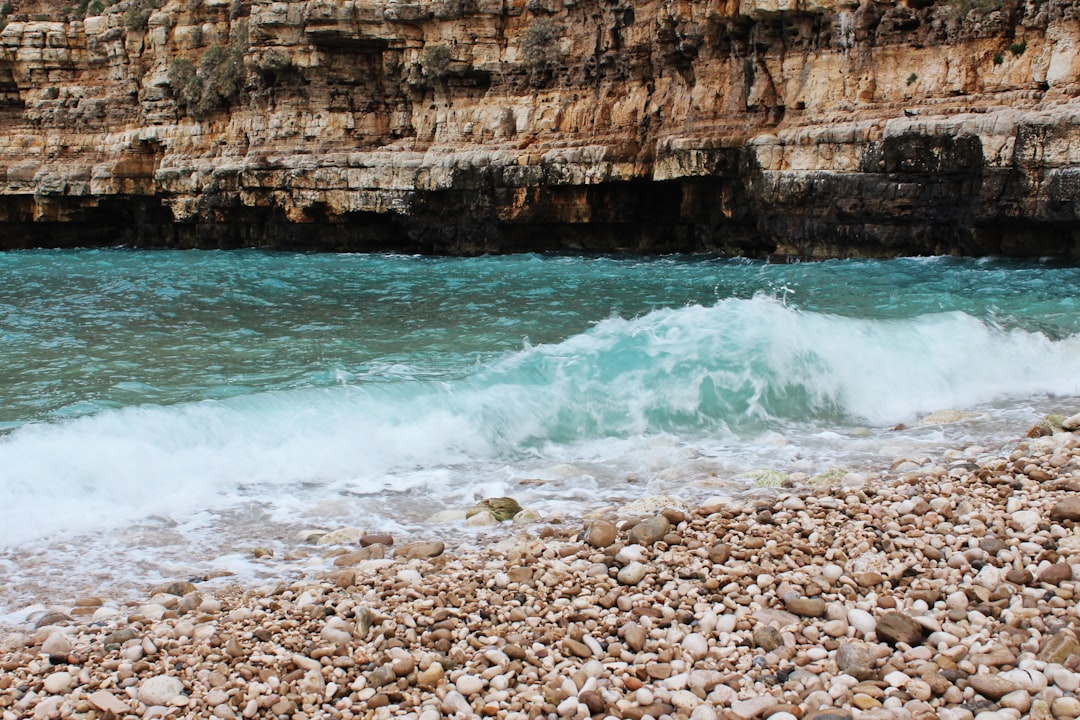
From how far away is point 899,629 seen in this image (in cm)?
366

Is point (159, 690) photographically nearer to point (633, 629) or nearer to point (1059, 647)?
point (633, 629)

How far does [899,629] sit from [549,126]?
19463 mm

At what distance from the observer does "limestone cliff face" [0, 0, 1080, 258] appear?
51.7ft

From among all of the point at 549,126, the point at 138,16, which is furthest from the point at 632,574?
the point at 138,16

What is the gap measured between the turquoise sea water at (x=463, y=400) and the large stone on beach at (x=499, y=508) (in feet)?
0.70

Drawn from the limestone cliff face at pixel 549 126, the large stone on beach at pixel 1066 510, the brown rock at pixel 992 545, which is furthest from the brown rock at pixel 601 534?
the limestone cliff face at pixel 549 126

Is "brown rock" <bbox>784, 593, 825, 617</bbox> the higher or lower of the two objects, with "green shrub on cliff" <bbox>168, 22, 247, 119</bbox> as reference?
lower

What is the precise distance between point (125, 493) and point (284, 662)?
3.23m

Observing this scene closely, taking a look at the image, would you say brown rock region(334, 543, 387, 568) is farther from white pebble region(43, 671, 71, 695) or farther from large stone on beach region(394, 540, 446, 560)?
white pebble region(43, 671, 71, 695)

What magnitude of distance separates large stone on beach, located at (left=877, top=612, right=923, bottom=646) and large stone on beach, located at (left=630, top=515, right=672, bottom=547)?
132 cm

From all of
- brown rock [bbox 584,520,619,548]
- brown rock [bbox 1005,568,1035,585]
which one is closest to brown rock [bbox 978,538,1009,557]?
brown rock [bbox 1005,568,1035,585]

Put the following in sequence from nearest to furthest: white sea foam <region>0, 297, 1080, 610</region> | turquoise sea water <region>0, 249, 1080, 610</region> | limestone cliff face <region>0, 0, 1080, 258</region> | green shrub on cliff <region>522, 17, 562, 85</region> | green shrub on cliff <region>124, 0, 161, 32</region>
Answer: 1. white sea foam <region>0, 297, 1080, 610</region>
2. turquoise sea water <region>0, 249, 1080, 610</region>
3. limestone cliff face <region>0, 0, 1080, 258</region>
4. green shrub on cliff <region>522, 17, 562, 85</region>
5. green shrub on cliff <region>124, 0, 161, 32</region>

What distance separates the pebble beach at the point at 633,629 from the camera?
3.34 metres

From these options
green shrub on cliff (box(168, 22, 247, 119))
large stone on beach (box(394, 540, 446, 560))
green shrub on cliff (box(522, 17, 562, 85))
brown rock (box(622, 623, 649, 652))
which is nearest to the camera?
brown rock (box(622, 623, 649, 652))
